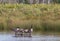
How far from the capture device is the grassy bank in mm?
24531

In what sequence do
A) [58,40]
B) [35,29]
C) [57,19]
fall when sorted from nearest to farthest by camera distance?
[58,40] → [35,29] → [57,19]

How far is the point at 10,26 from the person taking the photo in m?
24.9

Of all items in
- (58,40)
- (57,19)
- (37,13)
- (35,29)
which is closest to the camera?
(58,40)

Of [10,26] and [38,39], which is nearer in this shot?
[38,39]

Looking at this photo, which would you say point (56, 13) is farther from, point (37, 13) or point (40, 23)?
point (40, 23)

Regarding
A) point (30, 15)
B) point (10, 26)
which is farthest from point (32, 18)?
point (10, 26)


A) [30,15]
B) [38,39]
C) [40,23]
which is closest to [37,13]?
[30,15]

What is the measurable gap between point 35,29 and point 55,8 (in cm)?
687

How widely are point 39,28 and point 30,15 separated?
3987mm

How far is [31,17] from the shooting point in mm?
27375

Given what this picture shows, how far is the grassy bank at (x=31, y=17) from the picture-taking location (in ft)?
80.5

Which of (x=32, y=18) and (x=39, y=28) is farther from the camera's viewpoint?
(x=32, y=18)

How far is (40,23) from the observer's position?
25.0m

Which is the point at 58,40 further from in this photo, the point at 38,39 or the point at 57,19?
the point at 57,19
